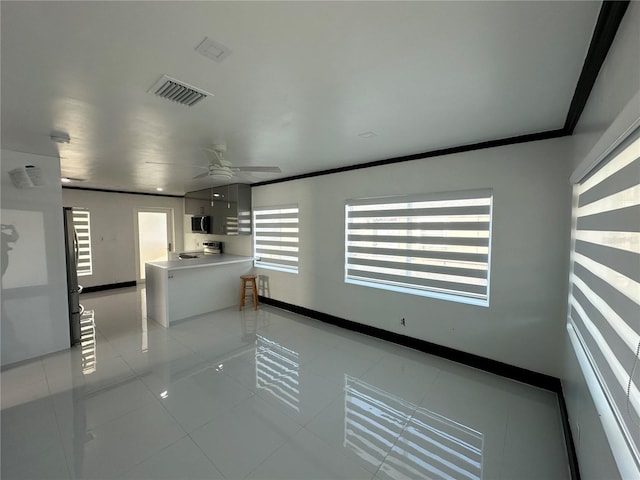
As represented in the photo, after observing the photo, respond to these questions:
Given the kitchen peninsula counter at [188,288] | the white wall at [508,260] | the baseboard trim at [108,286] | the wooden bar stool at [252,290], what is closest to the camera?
the white wall at [508,260]

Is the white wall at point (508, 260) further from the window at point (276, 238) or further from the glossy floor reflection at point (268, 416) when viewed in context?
the window at point (276, 238)

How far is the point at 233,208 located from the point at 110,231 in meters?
3.46

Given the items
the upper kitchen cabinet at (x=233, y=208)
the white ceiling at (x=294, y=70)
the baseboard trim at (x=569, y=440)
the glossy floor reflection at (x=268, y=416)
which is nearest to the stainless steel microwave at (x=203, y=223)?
the upper kitchen cabinet at (x=233, y=208)

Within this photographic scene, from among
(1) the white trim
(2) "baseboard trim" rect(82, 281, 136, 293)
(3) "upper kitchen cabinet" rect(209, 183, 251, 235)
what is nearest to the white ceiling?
(1) the white trim

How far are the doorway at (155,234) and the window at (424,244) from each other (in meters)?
5.85

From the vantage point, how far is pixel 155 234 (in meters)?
7.73

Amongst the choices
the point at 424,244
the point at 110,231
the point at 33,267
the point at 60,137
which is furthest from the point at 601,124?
the point at 110,231

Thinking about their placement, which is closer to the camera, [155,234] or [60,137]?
[60,137]

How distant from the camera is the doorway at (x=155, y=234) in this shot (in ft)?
24.4

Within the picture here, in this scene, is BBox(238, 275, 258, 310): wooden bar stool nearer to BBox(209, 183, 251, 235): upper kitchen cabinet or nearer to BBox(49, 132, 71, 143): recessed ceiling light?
BBox(209, 183, 251, 235): upper kitchen cabinet

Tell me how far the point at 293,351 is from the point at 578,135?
11.3 feet

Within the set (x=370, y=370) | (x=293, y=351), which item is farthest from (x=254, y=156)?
(x=370, y=370)

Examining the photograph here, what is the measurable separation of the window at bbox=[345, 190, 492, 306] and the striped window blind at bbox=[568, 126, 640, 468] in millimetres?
1192

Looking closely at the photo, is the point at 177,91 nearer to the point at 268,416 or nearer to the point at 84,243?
the point at 268,416
